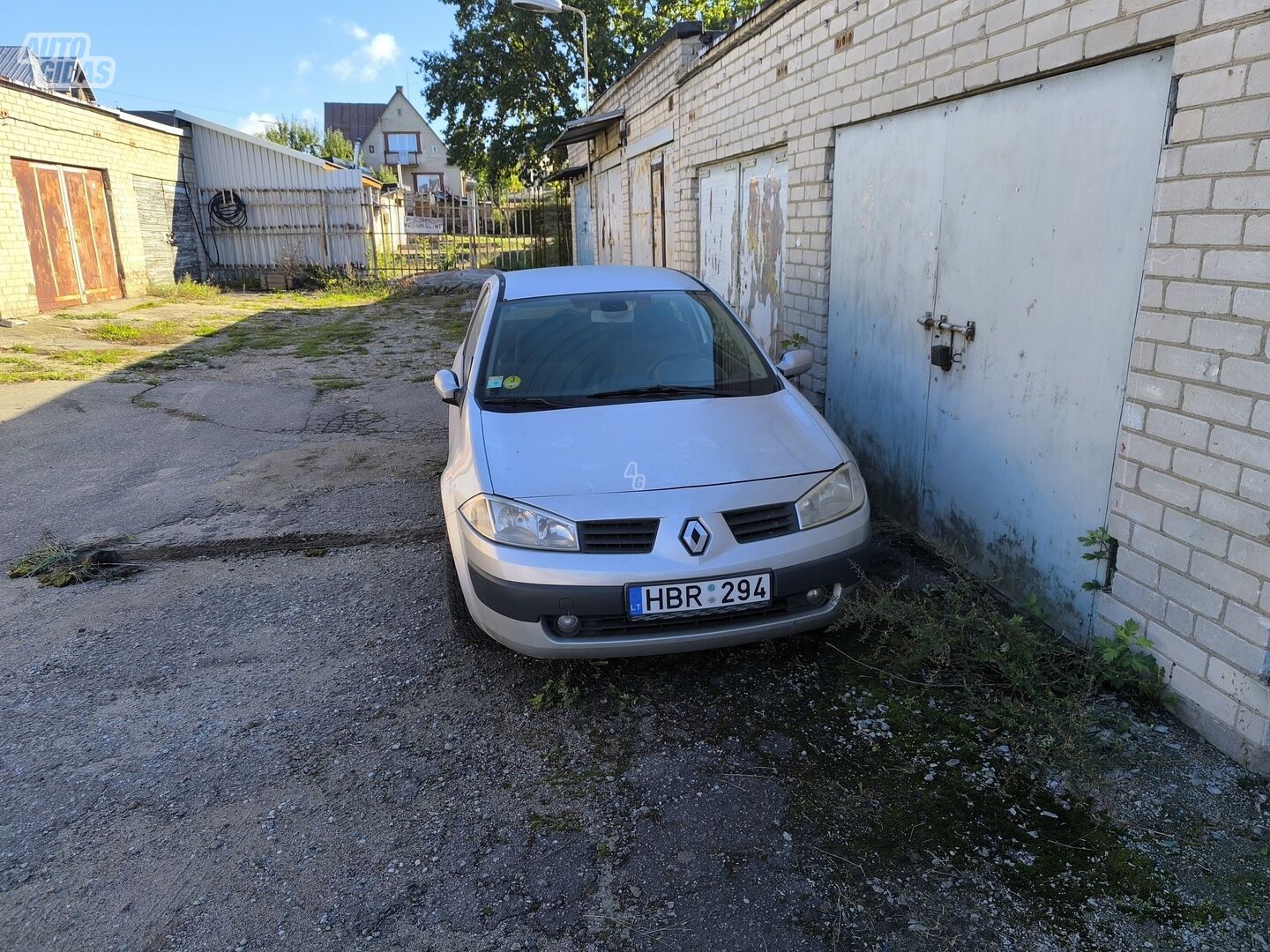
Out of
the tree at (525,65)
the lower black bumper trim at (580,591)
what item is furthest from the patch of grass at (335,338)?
the tree at (525,65)

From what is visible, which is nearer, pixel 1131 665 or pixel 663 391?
pixel 1131 665

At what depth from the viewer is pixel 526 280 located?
4848mm

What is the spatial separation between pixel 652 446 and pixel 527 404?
74 cm

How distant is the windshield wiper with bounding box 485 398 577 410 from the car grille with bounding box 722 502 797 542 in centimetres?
106

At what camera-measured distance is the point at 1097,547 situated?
129 inches

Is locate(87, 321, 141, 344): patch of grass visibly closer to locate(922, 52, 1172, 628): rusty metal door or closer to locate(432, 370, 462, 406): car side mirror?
locate(432, 370, 462, 406): car side mirror

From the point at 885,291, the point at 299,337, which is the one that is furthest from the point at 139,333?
the point at 885,291

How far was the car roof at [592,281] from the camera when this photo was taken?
4543mm

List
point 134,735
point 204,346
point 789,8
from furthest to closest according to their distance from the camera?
1. point 204,346
2. point 789,8
3. point 134,735

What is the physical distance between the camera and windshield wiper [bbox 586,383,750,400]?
12.6 ft

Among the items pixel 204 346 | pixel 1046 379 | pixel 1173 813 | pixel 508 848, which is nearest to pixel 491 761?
pixel 508 848

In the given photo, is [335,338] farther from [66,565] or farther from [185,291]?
[66,565]

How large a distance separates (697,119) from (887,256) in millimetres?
4772

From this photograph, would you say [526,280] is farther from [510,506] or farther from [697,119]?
[697,119]
